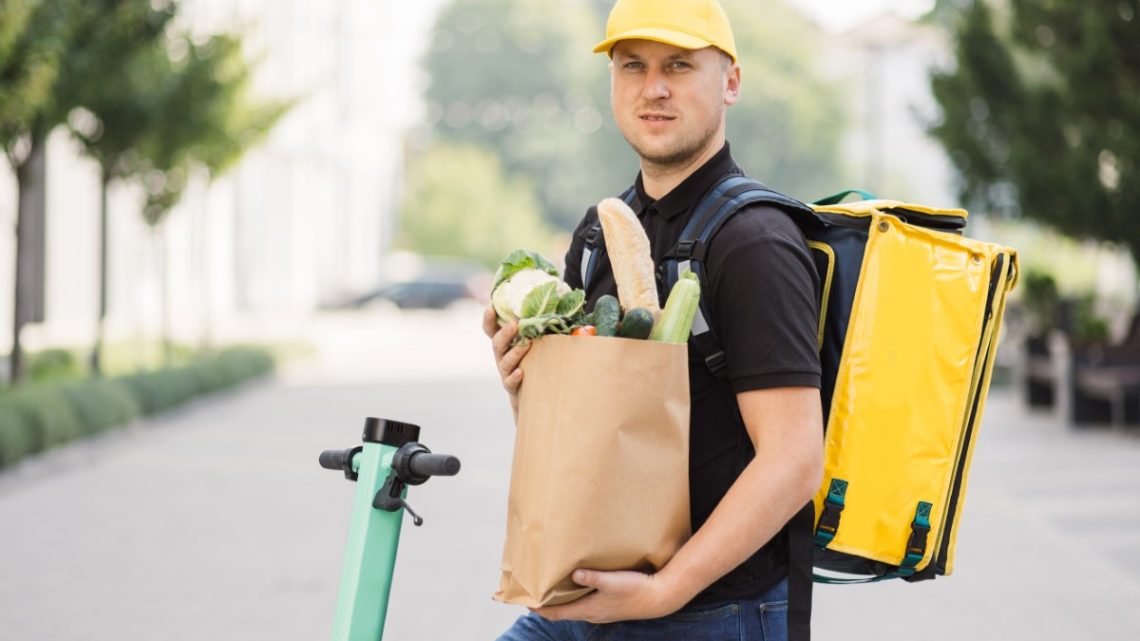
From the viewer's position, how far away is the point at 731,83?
2604mm

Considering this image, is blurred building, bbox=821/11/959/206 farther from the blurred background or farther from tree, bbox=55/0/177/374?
tree, bbox=55/0/177/374

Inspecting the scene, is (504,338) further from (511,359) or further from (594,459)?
(594,459)

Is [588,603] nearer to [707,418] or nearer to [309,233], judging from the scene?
[707,418]

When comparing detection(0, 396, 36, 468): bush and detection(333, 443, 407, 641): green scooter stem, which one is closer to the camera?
detection(333, 443, 407, 641): green scooter stem

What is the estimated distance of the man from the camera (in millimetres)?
2260

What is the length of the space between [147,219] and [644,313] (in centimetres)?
1685

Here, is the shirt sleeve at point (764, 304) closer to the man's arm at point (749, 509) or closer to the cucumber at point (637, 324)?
the man's arm at point (749, 509)

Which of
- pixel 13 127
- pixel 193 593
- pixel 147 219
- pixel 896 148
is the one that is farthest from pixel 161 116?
pixel 896 148

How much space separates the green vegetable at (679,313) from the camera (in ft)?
7.37

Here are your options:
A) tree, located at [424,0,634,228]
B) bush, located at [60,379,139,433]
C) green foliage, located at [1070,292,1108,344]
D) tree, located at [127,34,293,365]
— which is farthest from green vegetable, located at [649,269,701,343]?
tree, located at [424,0,634,228]

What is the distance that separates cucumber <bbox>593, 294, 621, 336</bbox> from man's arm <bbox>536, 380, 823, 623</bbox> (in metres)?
0.21

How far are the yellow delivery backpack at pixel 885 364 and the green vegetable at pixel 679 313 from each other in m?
→ 0.14

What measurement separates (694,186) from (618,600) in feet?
2.25

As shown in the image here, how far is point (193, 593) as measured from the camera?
7629mm
